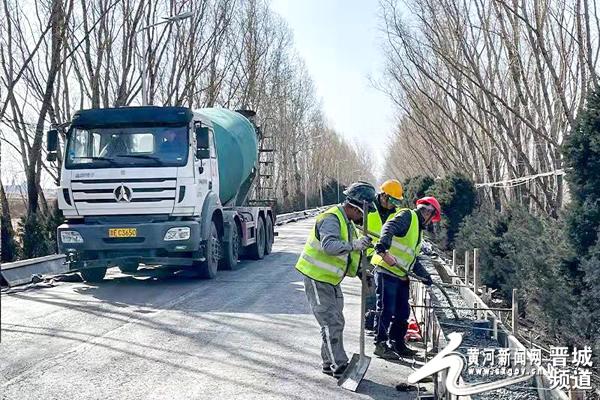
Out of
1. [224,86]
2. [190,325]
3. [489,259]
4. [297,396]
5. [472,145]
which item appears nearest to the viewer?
[297,396]

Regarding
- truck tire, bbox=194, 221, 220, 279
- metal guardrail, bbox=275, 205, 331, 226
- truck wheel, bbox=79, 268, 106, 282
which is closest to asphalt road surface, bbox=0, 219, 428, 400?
truck wheel, bbox=79, 268, 106, 282

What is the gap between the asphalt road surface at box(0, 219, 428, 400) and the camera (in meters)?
5.92

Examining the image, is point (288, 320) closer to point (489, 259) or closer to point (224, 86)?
point (489, 259)

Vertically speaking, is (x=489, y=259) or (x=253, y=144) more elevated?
(x=253, y=144)

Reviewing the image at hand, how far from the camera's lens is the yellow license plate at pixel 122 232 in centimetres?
1146

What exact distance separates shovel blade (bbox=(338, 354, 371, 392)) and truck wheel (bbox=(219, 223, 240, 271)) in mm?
7883

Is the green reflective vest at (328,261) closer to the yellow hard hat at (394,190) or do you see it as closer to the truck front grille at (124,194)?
the yellow hard hat at (394,190)

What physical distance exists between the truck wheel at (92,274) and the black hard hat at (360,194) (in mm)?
7591

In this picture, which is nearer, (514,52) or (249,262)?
(514,52)

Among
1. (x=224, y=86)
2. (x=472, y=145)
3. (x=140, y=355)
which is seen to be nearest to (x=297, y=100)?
(x=224, y=86)

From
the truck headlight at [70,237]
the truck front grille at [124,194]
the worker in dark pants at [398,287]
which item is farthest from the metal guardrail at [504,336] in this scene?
the truck headlight at [70,237]

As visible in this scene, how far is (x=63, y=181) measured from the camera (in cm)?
1166

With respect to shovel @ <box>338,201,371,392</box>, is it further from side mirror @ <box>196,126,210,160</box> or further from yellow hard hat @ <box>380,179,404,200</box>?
side mirror @ <box>196,126,210,160</box>

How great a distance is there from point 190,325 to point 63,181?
444 cm
